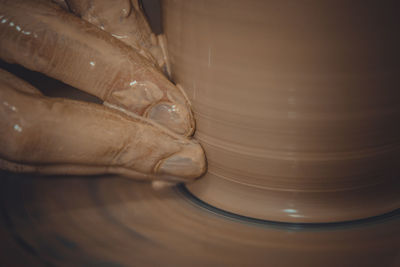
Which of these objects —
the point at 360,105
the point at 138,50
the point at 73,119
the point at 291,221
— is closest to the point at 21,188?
the point at 73,119

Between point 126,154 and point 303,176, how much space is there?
30cm

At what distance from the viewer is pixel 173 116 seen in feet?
2.48

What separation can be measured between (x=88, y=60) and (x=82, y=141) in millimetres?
148

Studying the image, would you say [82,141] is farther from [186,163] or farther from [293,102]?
[293,102]

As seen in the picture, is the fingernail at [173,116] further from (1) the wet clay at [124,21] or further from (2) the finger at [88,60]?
(1) the wet clay at [124,21]

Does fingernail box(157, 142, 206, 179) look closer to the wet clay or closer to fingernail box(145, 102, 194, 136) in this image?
fingernail box(145, 102, 194, 136)

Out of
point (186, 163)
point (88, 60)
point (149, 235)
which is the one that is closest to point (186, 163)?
point (186, 163)

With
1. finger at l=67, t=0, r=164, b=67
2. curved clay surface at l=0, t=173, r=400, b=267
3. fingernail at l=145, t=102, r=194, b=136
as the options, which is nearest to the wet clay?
finger at l=67, t=0, r=164, b=67

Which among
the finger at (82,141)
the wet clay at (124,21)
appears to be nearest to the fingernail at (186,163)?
the finger at (82,141)

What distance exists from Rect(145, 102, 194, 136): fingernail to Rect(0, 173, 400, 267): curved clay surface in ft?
0.43

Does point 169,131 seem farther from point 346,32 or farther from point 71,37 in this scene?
point 346,32

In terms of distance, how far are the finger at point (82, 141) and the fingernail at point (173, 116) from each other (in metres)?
0.01

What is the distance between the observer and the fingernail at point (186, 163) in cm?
77

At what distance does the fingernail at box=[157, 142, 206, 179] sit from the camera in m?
0.77
